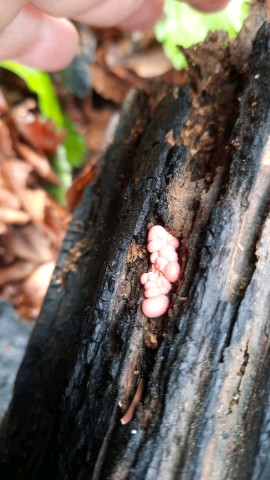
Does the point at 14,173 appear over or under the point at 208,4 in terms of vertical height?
under

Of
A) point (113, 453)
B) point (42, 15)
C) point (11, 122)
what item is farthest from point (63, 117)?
point (113, 453)

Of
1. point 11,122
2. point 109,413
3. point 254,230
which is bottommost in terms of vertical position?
point 109,413

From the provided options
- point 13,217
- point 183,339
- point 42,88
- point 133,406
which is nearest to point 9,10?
point 183,339

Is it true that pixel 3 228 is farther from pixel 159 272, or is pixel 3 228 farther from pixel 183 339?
pixel 183 339

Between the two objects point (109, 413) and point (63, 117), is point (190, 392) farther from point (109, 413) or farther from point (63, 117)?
point (63, 117)

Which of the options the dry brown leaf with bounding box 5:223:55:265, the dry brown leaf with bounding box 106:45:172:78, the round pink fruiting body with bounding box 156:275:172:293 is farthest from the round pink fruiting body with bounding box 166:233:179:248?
the dry brown leaf with bounding box 106:45:172:78

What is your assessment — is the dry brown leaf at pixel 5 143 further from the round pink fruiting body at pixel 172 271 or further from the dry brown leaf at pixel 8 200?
the round pink fruiting body at pixel 172 271
